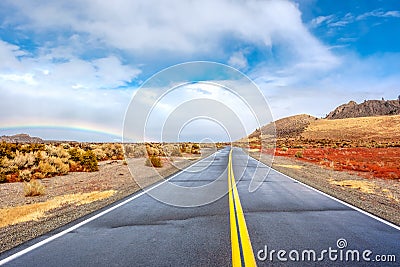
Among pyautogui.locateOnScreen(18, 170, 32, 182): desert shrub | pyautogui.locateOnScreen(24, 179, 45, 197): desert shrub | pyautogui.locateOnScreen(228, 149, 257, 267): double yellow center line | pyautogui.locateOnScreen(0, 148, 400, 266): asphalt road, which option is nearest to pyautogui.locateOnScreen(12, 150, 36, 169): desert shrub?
pyautogui.locateOnScreen(18, 170, 32, 182): desert shrub

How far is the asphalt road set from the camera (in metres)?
4.95

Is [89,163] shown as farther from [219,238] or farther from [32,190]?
[219,238]

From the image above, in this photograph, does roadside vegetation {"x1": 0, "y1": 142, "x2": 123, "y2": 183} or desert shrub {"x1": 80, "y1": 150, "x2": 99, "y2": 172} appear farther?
desert shrub {"x1": 80, "y1": 150, "x2": 99, "y2": 172}

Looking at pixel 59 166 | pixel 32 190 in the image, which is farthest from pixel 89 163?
pixel 32 190

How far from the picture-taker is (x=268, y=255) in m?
5.08

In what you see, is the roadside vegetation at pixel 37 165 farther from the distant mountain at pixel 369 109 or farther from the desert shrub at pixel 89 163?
the distant mountain at pixel 369 109

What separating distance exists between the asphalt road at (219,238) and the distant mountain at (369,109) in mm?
181829

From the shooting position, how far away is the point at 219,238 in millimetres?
5965

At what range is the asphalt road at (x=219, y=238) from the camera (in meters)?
4.95

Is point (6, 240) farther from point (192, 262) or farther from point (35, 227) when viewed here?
point (192, 262)
